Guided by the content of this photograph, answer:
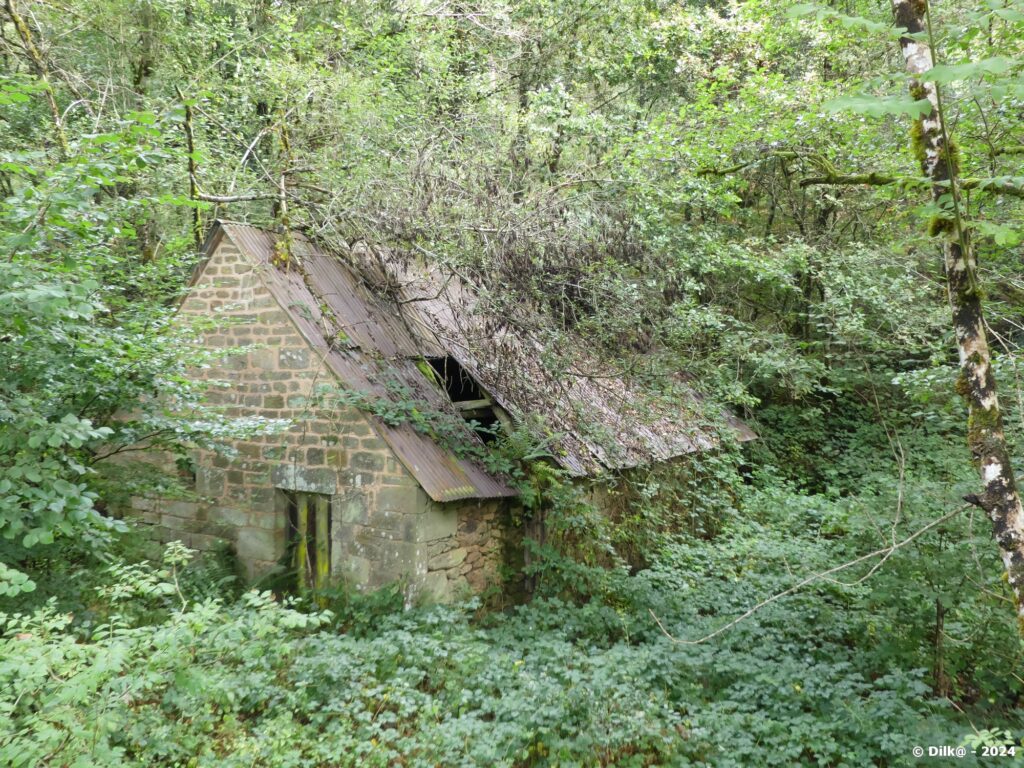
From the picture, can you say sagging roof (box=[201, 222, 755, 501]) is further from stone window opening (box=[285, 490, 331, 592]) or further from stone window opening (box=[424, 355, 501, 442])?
stone window opening (box=[285, 490, 331, 592])

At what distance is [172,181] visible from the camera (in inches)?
453

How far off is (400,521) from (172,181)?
764cm

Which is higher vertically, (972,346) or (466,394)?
(972,346)

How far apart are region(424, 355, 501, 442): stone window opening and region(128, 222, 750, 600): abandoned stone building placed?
4 centimetres

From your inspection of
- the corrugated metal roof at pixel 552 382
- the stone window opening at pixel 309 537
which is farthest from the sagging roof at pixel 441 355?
the stone window opening at pixel 309 537

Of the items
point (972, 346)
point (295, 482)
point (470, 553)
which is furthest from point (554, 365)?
point (972, 346)

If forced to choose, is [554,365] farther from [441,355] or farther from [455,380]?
[455,380]

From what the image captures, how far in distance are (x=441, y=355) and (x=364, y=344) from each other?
108cm

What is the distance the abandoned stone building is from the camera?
24.8 ft

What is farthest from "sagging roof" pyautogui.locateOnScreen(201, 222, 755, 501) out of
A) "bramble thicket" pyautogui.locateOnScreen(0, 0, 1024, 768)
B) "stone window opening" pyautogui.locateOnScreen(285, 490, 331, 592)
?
"stone window opening" pyautogui.locateOnScreen(285, 490, 331, 592)

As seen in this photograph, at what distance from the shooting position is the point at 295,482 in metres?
8.20

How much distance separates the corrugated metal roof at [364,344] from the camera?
749 centimetres

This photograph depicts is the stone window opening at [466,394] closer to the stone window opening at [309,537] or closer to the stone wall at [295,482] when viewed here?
the stone wall at [295,482]

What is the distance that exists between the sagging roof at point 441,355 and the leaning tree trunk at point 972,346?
4400 millimetres
